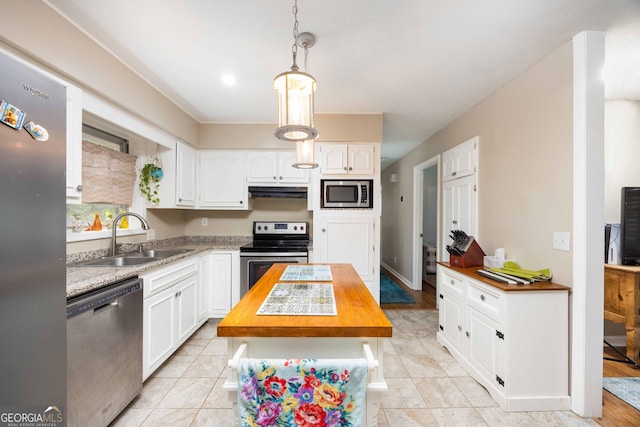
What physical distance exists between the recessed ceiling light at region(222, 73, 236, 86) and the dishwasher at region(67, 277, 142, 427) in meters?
1.76

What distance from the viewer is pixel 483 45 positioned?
1.85 meters

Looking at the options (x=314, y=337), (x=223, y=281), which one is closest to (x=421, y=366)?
(x=314, y=337)

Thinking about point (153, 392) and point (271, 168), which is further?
point (271, 168)

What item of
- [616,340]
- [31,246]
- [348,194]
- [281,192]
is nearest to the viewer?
[31,246]

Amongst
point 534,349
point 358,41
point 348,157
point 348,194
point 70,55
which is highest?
point 358,41

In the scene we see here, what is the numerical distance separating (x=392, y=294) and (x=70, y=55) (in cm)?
443

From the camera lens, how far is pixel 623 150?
259 centimetres

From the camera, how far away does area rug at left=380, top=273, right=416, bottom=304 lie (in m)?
3.96

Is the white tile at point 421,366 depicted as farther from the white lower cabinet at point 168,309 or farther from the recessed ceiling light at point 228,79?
the recessed ceiling light at point 228,79

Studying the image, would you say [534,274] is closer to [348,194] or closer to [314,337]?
[314,337]

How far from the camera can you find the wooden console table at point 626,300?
2145 mm

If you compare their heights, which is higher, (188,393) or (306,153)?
(306,153)

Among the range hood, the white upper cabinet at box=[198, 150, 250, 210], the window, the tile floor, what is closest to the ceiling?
the window

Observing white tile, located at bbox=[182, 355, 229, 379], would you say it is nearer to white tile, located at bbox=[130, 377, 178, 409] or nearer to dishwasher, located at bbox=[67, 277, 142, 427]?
white tile, located at bbox=[130, 377, 178, 409]
